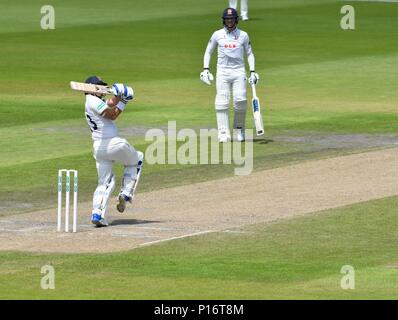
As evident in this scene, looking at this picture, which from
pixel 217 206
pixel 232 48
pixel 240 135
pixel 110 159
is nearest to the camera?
pixel 110 159

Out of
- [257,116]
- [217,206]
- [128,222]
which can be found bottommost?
[128,222]

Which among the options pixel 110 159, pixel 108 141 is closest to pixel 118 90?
pixel 108 141

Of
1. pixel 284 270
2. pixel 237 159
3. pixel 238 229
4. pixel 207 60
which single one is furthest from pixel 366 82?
pixel 284 270

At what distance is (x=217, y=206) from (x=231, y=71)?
778 cm

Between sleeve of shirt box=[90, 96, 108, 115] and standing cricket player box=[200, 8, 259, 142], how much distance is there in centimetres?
888

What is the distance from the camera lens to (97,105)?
2112 cm

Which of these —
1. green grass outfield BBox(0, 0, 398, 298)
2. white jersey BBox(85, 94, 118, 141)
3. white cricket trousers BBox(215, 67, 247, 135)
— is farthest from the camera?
white cricket trousers BBox(215, 67, 247, 135)

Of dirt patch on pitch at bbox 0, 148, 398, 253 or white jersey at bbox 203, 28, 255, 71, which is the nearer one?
dirt patch on pitch at bbox 0, 148, 398, 253

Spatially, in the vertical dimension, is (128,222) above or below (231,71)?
below

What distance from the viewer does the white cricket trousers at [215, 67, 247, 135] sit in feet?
98.3

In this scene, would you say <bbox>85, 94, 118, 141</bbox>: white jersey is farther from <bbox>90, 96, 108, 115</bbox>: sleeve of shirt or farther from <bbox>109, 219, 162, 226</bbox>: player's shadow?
<bbox>109, 219, 162, 226</bbox>: player's shadow

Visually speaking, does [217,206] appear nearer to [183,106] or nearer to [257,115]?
[257,115]

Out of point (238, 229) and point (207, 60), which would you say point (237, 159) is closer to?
point (207, 60)

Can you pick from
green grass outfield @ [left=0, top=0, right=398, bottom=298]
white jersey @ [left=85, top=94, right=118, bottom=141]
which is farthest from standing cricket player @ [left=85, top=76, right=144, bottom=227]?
green grass outfield @ [left=0, top=0, right=398, bottom=298]
